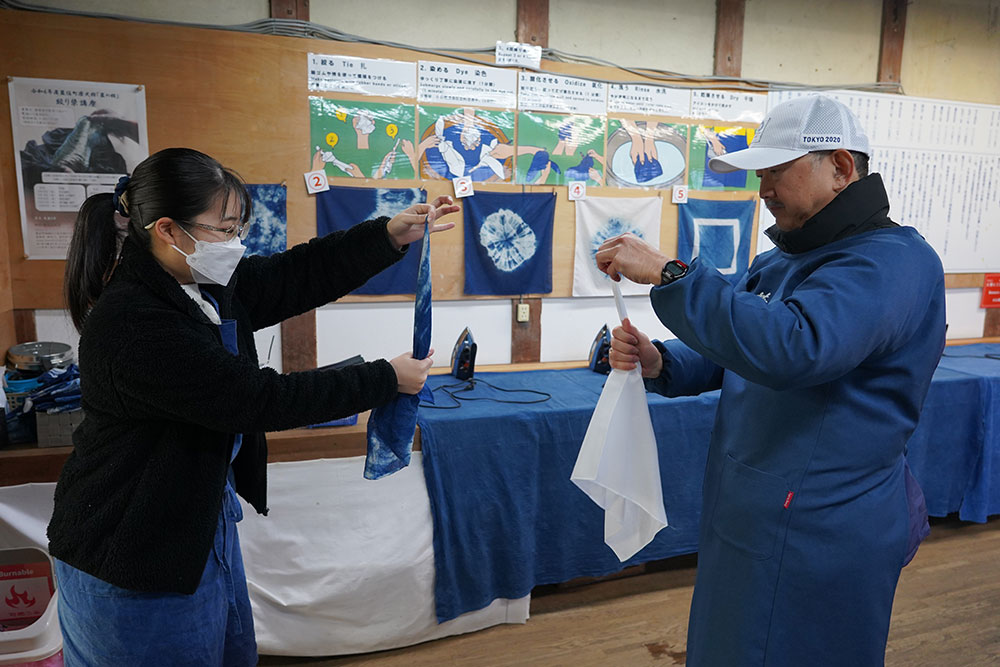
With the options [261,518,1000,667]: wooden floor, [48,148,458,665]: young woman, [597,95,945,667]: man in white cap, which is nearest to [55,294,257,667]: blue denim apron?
[48,148,458,665]: young woman

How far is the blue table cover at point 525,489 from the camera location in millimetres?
2230

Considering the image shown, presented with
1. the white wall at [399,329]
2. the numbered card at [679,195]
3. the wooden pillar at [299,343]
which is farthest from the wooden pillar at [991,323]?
the wooden pillar at [299,343]

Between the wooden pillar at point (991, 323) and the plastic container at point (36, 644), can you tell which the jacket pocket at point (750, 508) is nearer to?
the plastic container at point (36, 644)

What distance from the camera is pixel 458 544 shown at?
2.24 meters

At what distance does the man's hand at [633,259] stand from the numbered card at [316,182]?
173 centimetres

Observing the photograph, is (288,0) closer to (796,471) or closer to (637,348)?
(637,348)

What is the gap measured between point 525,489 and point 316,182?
4.86 ft

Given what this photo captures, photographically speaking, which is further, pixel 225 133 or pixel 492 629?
pixel 225 133

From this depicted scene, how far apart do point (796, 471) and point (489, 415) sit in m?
1.26

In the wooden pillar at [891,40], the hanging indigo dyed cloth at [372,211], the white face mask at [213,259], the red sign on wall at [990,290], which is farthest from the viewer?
the red sign on wall at [990,290]

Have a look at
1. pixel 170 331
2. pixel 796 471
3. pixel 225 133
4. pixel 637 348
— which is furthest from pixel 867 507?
pixel 225 133

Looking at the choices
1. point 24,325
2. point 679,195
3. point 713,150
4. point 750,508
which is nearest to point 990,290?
point 713,150

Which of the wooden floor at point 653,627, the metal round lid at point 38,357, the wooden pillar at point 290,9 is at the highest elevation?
the wooden pillar at point 290,9

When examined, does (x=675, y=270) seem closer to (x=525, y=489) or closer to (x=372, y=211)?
(x=525, y=489)
